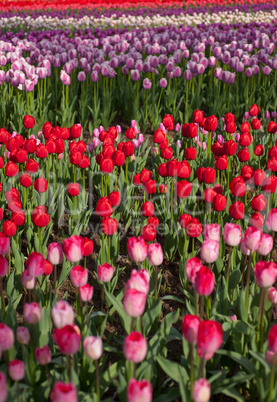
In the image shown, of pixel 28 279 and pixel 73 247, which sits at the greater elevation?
pixel 73 247

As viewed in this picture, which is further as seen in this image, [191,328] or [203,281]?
[203,281]

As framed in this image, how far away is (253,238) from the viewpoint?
6.90 feet

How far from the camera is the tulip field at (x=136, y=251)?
6.05 ft

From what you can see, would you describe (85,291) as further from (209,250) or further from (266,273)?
(266,273)

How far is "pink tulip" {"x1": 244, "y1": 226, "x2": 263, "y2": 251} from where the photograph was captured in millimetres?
2098

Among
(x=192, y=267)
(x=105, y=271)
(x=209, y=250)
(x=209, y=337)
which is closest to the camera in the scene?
(x=209, y=337)

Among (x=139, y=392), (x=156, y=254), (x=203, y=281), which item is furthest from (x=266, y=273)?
(x=139, y=392)

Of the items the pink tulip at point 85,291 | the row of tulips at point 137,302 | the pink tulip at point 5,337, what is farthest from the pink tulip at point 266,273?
the pink tulip at point 5,337

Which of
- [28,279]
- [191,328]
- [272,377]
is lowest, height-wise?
[272,377]

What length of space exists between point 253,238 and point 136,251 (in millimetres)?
513

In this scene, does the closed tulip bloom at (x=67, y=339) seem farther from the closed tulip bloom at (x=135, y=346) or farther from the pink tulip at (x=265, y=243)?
the pink tulip at (x=265, y=243)

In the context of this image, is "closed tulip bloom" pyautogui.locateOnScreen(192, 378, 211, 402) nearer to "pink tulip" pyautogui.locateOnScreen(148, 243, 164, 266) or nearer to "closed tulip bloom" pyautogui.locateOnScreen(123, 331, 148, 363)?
"closed tulip bloom" pyautogui.locateOnScreen(123, 331, 148, 363)

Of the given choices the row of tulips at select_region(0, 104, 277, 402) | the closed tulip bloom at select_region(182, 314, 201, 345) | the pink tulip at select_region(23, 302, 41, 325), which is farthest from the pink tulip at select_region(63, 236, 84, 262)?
the closed tulip bloom at select_region(182, 314, 201, 345)

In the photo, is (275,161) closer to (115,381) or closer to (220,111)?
(115,381)
